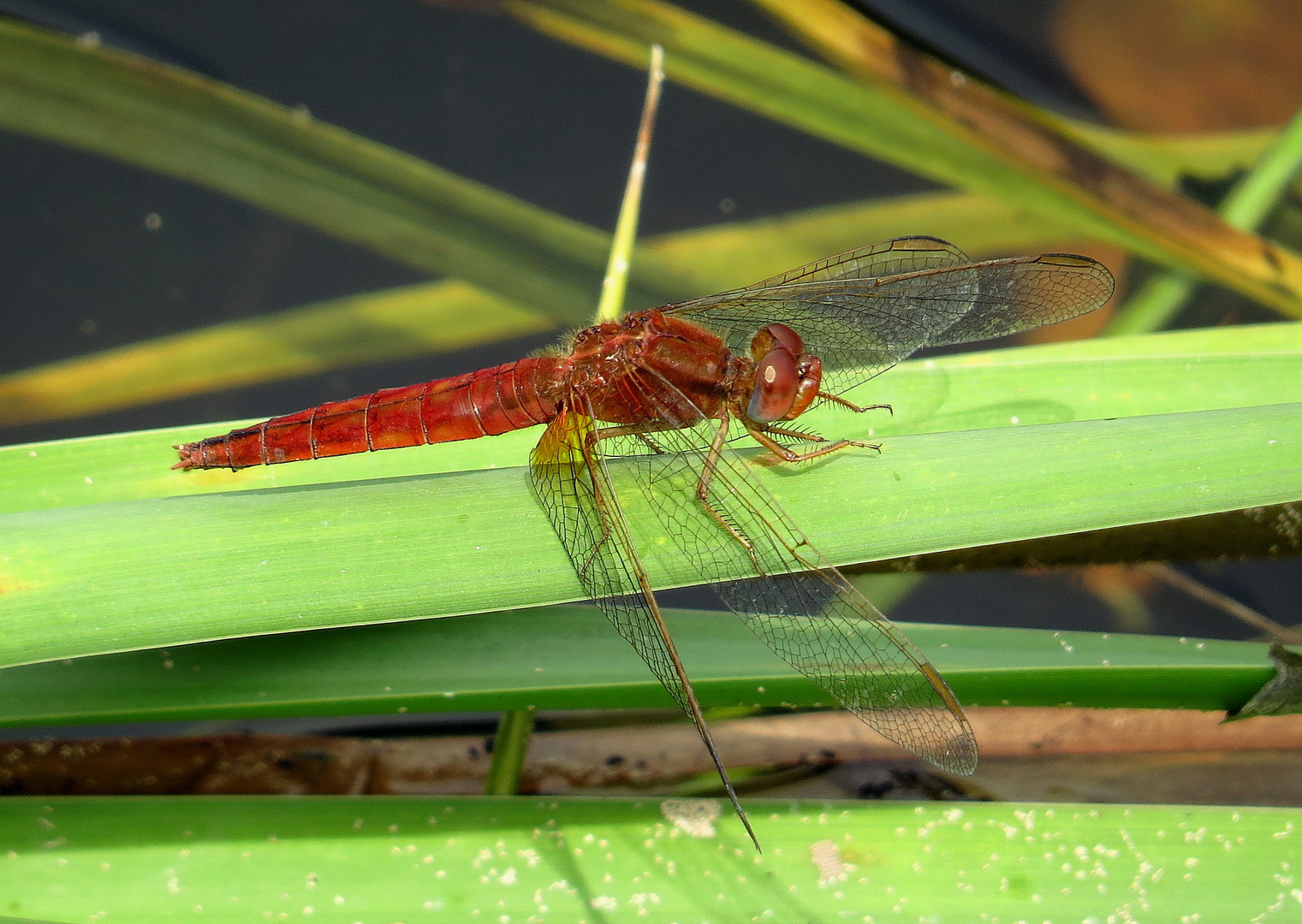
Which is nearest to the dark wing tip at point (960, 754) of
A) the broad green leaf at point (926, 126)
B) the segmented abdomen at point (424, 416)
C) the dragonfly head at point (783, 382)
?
the dragonfly head at point (783, 382)

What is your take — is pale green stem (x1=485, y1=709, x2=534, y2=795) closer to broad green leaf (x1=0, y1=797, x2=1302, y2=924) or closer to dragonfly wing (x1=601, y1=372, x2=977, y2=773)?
broad green leaf (x1=0, y1=797, x2=1302, y2=924)

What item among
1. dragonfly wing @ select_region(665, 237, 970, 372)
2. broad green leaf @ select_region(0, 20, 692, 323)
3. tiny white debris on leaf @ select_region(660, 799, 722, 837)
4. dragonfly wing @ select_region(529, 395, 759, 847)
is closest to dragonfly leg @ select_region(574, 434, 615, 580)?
dragonfly wing @ select_region(529, 395, 759, 847)

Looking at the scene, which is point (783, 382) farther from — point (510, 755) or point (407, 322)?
point (407, 322)

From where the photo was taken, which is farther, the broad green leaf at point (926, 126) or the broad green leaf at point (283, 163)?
the broad green leaf at point (926, 126)

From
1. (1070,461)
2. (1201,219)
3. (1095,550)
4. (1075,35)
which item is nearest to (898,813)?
(1070,461)

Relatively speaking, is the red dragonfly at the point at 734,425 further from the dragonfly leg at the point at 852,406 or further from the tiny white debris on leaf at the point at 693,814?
the tiny white debris on leaf at the point at 693,814

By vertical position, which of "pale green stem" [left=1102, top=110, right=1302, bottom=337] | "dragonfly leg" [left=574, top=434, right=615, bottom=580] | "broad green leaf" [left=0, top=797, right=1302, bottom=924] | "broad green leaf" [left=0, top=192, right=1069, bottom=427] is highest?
"broad green leaf" [left=0, top=192, right=1069, bottom=427]
